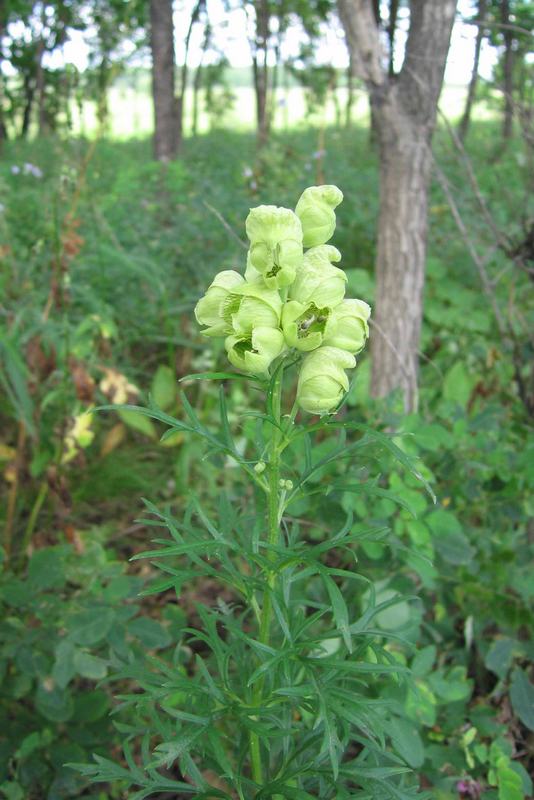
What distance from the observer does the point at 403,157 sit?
8.91 feet

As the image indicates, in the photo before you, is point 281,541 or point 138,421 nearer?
point 281,541

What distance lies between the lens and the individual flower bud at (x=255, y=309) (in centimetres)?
116

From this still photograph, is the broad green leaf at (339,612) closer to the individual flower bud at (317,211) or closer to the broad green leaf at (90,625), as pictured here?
the individual flower bud at (317,211)

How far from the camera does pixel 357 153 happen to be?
39.0 ft

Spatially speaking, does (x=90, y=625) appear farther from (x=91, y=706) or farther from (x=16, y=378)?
(x=16, y=378)

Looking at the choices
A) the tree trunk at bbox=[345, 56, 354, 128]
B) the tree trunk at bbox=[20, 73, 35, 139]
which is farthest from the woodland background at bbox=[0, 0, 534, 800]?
the tree trunk at bbox=[20, 73, 35, 139]

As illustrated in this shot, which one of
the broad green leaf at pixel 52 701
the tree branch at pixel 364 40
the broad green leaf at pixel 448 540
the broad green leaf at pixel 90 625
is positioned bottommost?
the broad green leaf at pixel 52 701

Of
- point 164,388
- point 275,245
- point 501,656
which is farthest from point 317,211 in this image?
point 164,388

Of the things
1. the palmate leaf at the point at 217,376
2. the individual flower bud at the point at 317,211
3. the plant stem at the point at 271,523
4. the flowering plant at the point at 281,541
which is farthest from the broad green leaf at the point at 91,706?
the individual flower bud at the point at 317,211

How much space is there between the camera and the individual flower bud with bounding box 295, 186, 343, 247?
49.5 inches

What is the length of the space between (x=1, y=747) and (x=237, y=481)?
1067 millimetres

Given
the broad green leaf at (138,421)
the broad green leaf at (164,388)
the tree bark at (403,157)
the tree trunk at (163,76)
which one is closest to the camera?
the tree bark at (403,157)

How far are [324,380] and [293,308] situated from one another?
126 millimetres

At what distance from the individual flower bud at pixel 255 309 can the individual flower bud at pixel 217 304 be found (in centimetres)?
4
